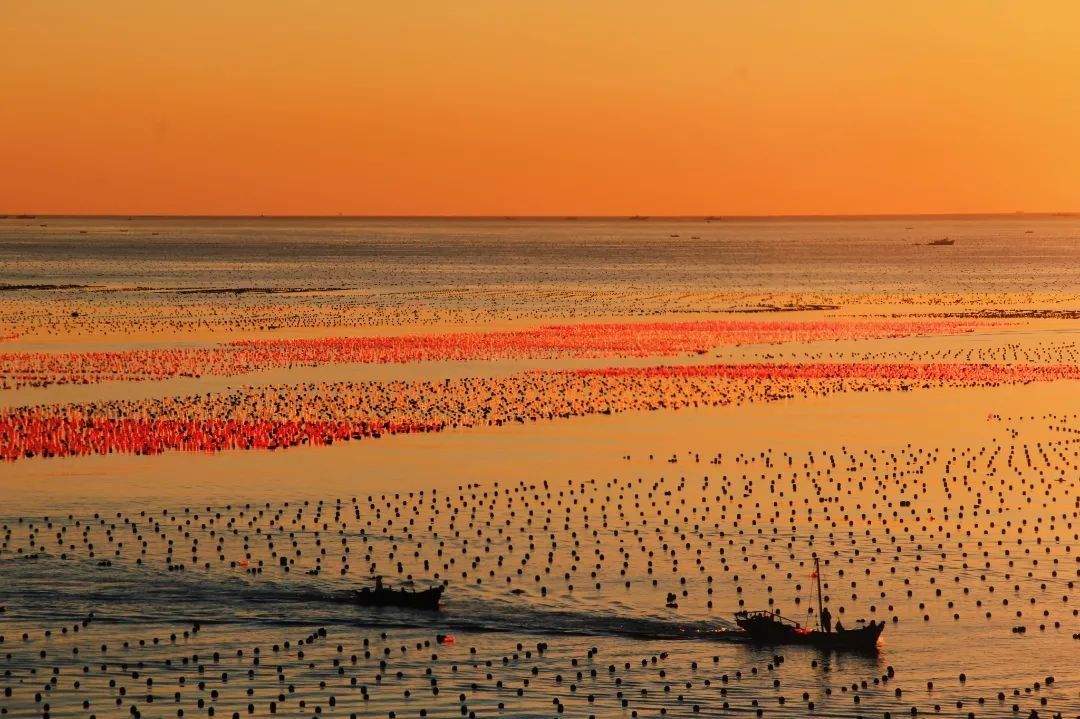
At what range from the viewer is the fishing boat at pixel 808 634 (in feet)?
133

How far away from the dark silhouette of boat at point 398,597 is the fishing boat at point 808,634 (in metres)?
8.09

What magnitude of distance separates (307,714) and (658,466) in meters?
30.6

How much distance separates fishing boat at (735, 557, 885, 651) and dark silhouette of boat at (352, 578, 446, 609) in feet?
26.5

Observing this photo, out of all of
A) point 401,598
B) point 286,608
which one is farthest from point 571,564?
point 286,608

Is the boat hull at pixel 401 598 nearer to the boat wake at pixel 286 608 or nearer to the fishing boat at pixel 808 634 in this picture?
the boat wake at pixel 286 608

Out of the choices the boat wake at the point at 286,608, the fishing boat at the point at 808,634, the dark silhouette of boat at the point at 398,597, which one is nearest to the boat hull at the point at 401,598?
the dark silhouette of boat at the point at 398,597

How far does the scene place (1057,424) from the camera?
75.2 m

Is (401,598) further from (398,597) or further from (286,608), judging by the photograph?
(286,608)

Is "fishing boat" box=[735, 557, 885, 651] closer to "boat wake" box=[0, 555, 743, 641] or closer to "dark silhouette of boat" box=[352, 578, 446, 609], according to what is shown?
"boat wake" box=[0, 555, 743, 641]

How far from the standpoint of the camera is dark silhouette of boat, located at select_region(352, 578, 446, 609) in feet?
143

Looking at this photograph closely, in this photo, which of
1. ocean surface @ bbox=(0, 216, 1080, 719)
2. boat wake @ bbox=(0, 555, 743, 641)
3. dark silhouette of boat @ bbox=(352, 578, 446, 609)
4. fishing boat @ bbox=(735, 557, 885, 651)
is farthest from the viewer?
dark silhouette of boat @ bbox=(352, 578, 446, 609)

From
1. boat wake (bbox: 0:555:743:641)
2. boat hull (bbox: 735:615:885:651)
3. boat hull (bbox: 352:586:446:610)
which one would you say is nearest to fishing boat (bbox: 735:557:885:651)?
boat hull (bbox: 735:615:885:651)

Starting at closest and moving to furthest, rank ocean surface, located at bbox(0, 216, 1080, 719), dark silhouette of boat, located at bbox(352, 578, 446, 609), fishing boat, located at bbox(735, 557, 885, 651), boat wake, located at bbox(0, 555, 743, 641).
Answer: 1. ocean surface, located at bbox(0, 216, 1080, 719)
2. fishing boat, located at bbox(735, 557, 885, 651)
3. boat wake, located at bbox(0, 555, 743, 641)
4. dark silhouette of boat, located at bbox(352, 578, 446, 609)

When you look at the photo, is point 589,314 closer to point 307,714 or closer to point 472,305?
point 472,305
